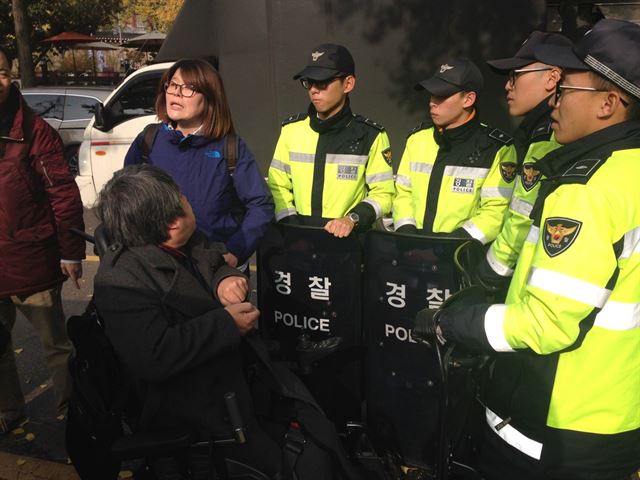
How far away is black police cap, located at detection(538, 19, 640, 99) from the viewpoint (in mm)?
1387

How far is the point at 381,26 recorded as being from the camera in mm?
6883

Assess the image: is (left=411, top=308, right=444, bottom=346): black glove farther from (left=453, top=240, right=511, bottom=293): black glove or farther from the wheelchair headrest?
the wheelchair headrest

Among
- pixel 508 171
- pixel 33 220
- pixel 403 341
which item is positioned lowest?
pixel 403 341

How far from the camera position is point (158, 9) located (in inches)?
991

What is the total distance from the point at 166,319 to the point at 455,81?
185 centimetres

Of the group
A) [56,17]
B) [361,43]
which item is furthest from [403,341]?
[56,17]

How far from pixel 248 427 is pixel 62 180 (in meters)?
1.67

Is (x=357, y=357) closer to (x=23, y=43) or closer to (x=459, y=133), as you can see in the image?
(x=459, y=133)

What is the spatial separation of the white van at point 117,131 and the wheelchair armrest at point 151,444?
5983mm

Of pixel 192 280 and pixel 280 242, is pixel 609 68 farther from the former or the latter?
pixel 280 242

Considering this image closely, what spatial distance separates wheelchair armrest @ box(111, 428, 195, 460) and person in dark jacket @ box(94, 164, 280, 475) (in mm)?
83

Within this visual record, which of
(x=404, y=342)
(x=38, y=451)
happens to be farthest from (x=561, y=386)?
(x=38, y=451)

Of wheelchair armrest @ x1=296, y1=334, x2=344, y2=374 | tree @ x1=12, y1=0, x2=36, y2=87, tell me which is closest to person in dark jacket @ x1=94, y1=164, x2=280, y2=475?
wheelchair armrest @ x1=296, y1=334, x2=344, y2=374

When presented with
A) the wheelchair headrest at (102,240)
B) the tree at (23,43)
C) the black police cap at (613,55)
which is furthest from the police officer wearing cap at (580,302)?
the tree at (23,43)
